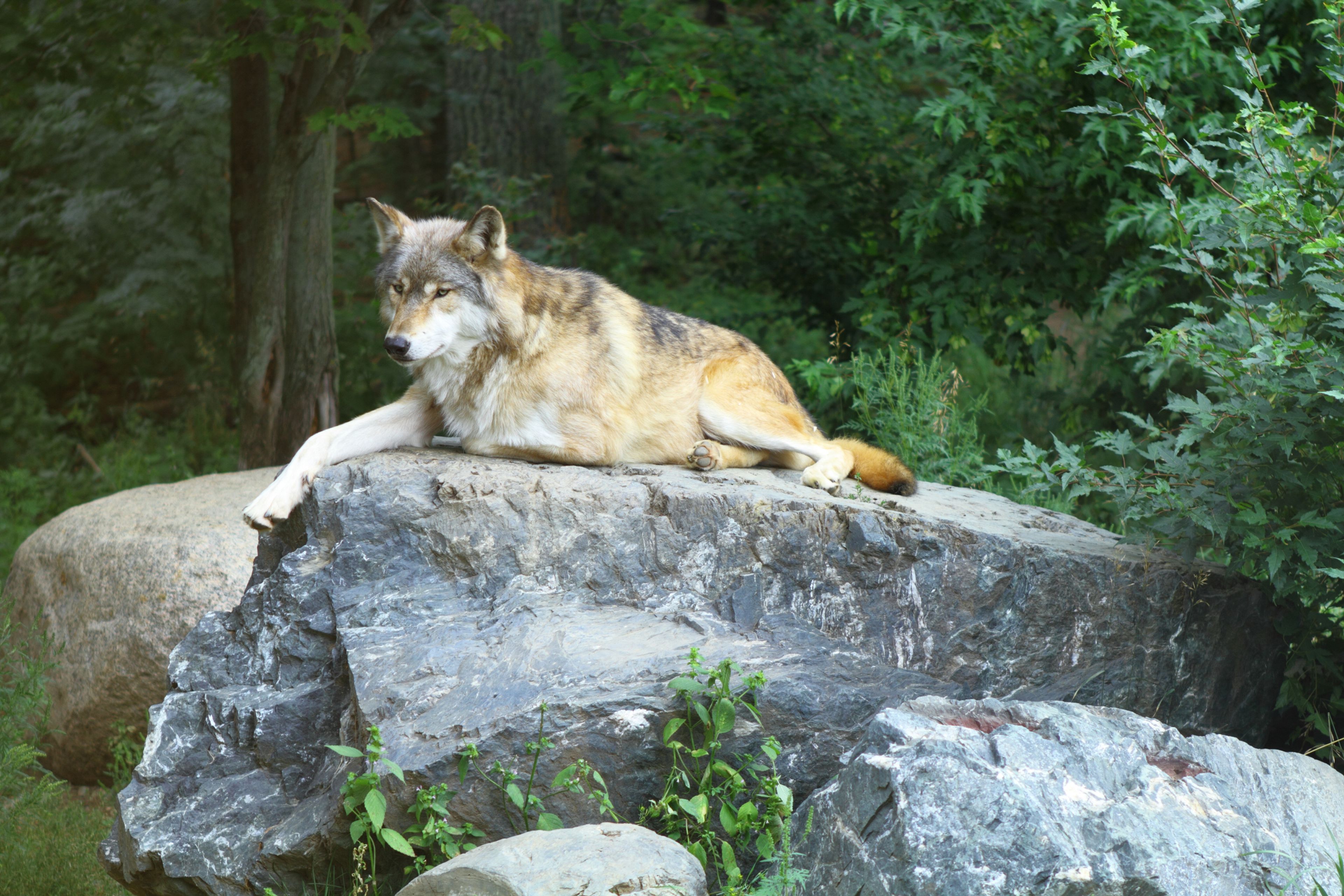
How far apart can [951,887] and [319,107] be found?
19.7 feet

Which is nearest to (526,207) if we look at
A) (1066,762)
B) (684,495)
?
(684,495)

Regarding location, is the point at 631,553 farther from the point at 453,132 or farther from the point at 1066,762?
the point at 453,132

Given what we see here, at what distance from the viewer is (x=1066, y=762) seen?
130 inches

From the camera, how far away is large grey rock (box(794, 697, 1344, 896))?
306cm

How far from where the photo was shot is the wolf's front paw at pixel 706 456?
5070 mm

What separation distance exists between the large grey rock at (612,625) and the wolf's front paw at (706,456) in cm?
29

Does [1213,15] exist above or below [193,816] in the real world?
above

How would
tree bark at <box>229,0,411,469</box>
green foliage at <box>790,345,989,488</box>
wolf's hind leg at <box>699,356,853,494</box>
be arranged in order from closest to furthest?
wolf's hind leg at <box>699,356,853,494</box>
green foliage at <box>790,345,989,488</box>
tree bark at <box>229,0,411,469</box>

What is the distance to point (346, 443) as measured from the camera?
184 inches

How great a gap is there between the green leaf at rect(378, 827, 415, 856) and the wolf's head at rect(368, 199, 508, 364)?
6.32ft

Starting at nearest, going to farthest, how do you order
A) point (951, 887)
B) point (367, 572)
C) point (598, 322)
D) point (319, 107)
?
1. point (951, 887)
2. point (367, 572)
3. point (598, 322)
4. point (319, 107)

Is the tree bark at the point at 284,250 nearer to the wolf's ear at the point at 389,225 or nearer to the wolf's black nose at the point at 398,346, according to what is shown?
the wolf's ear at the point at 389,225

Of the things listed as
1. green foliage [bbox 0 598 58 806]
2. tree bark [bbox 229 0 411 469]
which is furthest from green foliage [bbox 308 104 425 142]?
green foliage [bbox 0 598 58 806]

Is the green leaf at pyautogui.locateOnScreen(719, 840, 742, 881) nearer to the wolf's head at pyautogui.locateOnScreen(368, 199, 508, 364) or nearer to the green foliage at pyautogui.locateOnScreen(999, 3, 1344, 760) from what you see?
the green foliage at pyautogui.locateOnScreen(999, 3, 1344, 760)
